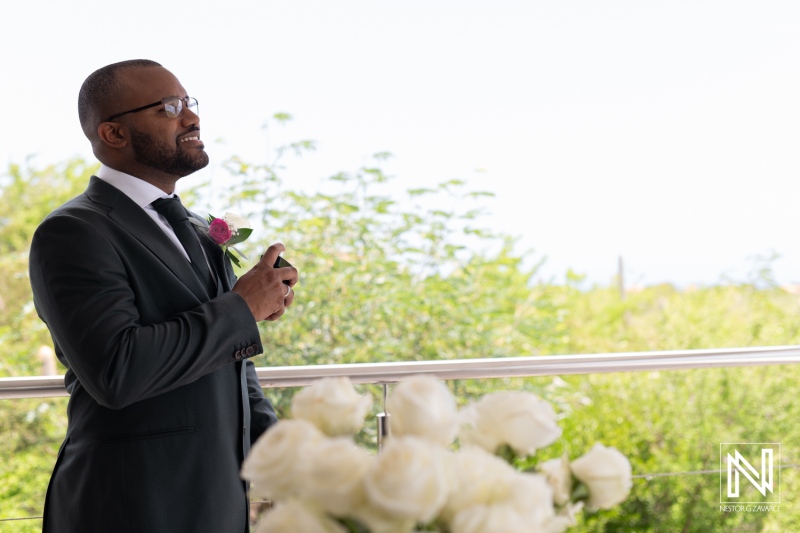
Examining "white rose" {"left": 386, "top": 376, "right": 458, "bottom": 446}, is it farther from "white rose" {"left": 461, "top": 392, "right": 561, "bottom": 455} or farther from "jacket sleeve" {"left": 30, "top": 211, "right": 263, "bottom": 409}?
"jacket sleeve" {"left": 30, "top": 211, "right": 263, "bottom": 409}

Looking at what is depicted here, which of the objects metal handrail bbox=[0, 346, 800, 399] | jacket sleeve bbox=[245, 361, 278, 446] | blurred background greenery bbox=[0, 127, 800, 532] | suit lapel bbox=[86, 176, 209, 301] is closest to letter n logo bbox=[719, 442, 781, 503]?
blurred background greenery bbox=[0, 127, 800, 532]

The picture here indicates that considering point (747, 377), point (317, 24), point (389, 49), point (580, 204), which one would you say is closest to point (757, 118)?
point (580, 204)

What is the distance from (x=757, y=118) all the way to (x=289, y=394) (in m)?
4.91

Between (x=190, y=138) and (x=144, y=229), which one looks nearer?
(x=144, y=229)

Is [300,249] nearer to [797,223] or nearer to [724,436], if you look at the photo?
[724,436]

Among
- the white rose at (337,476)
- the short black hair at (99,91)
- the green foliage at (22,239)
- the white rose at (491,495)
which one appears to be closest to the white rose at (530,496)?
the white rose at (491,495)

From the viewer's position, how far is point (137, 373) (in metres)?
1.27

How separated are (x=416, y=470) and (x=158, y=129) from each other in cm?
Answer: 118

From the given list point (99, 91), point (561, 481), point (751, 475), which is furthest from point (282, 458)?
point (751, 475)

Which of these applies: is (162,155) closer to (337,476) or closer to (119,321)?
(119,321)

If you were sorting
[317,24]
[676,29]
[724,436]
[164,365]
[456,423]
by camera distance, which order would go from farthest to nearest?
[676,29] < [317,24] < [724,436] < [164,365] < [456,423]

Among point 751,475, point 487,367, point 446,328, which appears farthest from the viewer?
point 446,328

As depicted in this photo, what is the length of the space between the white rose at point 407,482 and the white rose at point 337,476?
0.01m

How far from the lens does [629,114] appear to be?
7297mm
